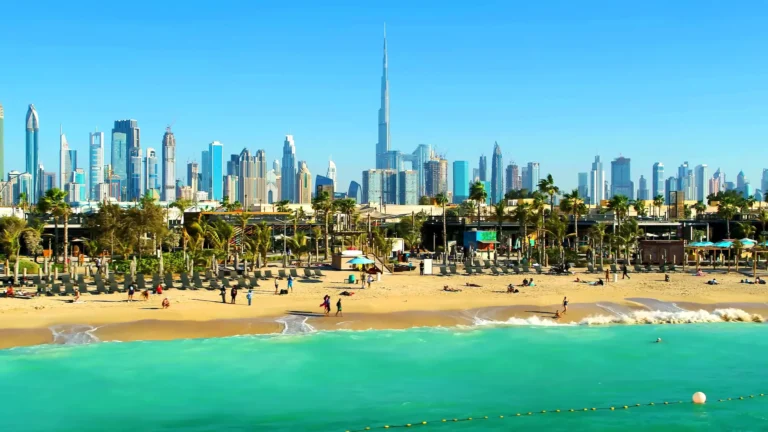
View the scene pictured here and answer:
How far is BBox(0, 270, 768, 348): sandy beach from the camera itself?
2800 centimetres

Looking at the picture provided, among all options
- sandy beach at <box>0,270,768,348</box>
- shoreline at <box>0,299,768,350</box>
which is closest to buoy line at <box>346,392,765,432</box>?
shoreline at <box>0,299,768,350</box>

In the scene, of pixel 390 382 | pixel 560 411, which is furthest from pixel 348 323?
pixel 560 411

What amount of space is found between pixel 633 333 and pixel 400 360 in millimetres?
10592

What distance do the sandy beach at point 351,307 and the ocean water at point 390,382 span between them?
4.03ft

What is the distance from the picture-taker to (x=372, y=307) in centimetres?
3238

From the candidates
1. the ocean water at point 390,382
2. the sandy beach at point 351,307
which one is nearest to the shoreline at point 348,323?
the sandy beach at point 351,307

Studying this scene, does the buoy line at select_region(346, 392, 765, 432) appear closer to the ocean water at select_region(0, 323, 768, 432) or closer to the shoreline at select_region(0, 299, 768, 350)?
the ocean water at select_region(0, 323, 768, 432)

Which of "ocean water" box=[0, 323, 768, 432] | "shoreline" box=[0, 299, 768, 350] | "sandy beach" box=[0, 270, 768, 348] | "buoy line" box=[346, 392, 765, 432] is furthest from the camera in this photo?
"sandy beach" box=[0, 270, 768, 348]

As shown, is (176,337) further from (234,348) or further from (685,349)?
(685,349)

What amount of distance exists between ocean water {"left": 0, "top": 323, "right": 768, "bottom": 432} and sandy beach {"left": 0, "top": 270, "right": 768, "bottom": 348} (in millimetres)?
1229

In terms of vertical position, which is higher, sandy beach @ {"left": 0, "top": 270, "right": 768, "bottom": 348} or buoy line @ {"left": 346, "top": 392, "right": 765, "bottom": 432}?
sandy beach @ {"left": 0, "top": 270, "right": 768, "bottom": 348}

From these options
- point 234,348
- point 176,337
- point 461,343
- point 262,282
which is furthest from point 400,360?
point 262,282

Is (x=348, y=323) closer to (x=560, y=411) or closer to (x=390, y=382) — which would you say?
(x=390, y=382)

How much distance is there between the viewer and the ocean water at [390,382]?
1894cm
